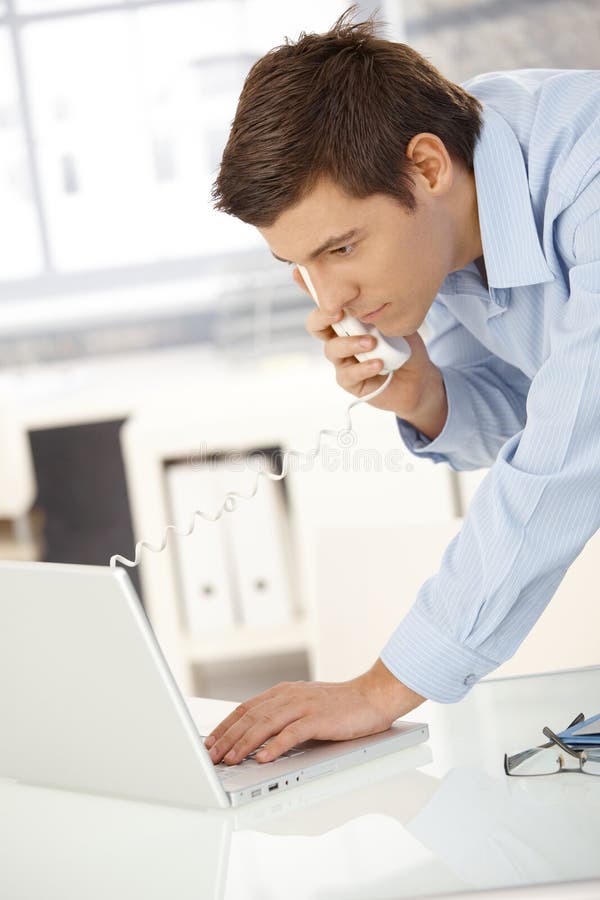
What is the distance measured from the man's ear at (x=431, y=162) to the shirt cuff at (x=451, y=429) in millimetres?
358

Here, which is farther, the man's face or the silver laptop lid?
the man's face

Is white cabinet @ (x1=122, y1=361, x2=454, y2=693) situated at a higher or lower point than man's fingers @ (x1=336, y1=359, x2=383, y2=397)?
lower

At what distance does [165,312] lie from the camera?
3.78 m

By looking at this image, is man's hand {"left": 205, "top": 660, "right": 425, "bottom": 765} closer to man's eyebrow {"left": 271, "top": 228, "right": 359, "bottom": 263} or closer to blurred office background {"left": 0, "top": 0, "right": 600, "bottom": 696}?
man's eyebrow {"left": 271, "top": 228, "right": 359, "bottom": 263}

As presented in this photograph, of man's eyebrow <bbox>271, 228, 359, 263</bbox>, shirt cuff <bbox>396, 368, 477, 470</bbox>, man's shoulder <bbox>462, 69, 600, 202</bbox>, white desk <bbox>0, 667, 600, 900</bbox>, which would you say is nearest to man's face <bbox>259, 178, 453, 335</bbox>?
man's eyebrow <bbox>271, 228, 359, 263</bbox>

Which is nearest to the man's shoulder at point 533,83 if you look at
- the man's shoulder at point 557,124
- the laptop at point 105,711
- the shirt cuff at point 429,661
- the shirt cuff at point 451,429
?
the man's shoulder at point 557,124

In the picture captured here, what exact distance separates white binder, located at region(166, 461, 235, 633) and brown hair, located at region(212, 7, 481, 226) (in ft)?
4.60

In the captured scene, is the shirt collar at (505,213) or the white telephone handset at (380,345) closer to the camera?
the shirt collar at (505,213)

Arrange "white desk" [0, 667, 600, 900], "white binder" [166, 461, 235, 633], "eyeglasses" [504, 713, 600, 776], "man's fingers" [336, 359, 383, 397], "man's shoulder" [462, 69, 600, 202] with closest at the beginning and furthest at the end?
1. "white desk" [0, 667, 600, 900]
2. "eyeglasses" [504, 713, 600, 776]
3. "man's shoulder" [462, 69, 600, 202]
4. "man's fingers" [336, 359, 383, 397]
5. "white binder" [166, 461, 235, 633]

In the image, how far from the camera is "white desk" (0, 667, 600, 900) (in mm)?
790

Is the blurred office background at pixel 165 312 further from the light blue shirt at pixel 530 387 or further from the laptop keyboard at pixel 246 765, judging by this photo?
the laptop keyboard at pixel 246 765

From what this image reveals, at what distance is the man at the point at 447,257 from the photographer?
1.07 meters

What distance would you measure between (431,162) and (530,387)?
0.27m

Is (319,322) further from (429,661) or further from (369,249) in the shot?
(429,661)
